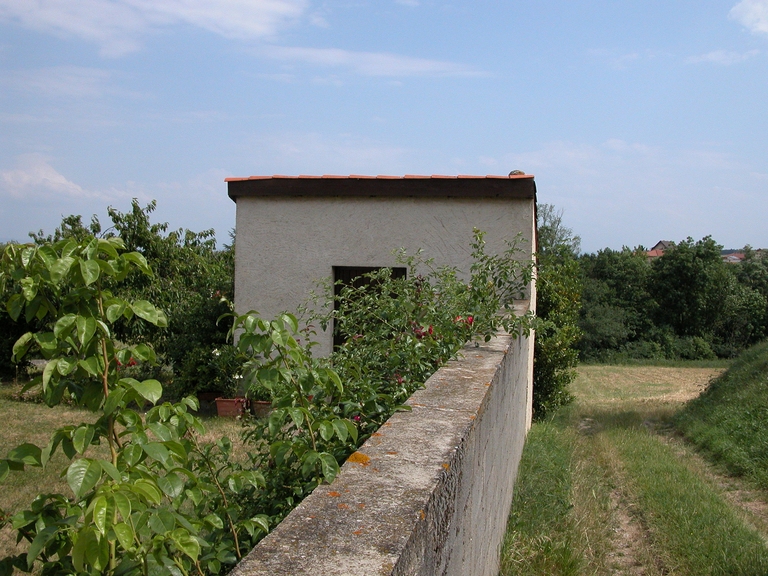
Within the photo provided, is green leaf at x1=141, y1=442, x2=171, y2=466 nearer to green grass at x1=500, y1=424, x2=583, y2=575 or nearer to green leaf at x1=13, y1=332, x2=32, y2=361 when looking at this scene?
green leaf at x1=13, y1=332, x2=32, y2=361

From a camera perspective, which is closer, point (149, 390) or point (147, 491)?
point (147, 491)

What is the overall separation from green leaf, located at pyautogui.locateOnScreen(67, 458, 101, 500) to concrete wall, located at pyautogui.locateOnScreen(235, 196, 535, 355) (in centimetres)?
620

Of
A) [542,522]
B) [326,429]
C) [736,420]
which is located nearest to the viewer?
[326,429]

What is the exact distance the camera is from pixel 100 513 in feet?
4.25

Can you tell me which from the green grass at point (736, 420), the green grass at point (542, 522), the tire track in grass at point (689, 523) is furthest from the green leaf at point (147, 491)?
the green grass at point (736, 420)

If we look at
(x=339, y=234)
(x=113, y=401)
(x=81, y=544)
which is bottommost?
(x=81, y=544)

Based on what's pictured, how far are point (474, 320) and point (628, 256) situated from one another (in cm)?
3635

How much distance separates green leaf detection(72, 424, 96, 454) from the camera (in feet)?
4.96

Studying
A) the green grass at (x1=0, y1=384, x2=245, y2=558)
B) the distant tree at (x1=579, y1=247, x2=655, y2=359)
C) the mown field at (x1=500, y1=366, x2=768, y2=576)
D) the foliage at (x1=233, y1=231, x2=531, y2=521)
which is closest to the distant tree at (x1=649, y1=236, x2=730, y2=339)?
the distant tree at (x1=579, y1=247, x2=655, y2=359)

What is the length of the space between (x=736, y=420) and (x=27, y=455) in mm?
10874

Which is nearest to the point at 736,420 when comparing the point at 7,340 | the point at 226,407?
the point at 226,407

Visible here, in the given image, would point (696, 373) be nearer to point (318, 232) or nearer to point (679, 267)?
point (679, 267)

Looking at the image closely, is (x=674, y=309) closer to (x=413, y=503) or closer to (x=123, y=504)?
(x=413, y=503)

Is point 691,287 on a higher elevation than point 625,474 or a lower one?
higher
